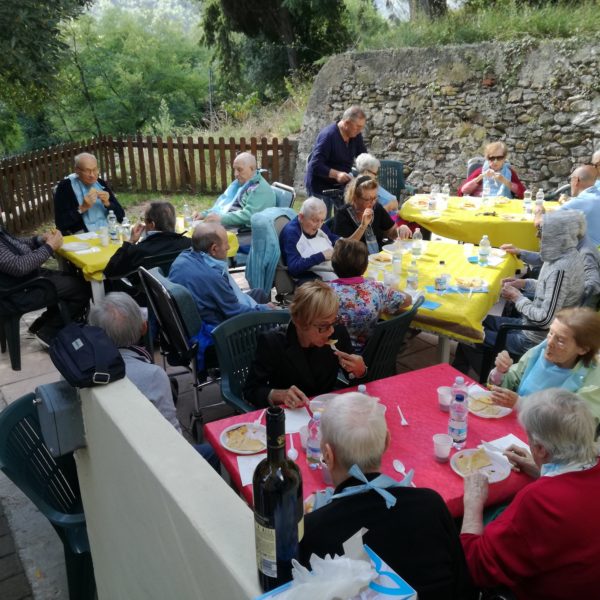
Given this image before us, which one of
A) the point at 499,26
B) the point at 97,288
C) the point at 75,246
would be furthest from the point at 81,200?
the point at 499,26

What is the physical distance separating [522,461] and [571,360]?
0.71 m

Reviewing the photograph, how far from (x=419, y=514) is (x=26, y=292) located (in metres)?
4.30

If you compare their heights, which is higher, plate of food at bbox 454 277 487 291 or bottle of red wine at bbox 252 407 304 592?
bottle of red wine at bbox 252 407 304 592

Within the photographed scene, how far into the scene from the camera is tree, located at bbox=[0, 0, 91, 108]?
25.7ft

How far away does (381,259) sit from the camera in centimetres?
516

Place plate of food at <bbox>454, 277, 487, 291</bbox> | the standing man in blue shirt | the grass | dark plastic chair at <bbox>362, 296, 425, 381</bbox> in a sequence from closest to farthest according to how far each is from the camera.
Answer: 1. dark plastic chair at <bbox>362, 296, 425, 381</bbox>
2. plate of food at <bbox>454, 277, 487, 291</bbox>
3. the standing man in blue shirt
4. the grass

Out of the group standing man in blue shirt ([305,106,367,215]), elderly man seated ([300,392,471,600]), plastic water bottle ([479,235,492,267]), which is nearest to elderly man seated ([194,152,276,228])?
standing man in blue shirt ([305,106,367,215])

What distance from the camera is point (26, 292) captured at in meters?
5.03

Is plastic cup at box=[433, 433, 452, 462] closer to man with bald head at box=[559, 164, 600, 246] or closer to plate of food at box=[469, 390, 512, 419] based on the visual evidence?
plate of food at box=[469, 390, 512, 419]

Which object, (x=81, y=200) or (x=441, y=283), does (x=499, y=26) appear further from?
(x=81, y=200)

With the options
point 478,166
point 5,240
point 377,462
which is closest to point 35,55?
point 5,240

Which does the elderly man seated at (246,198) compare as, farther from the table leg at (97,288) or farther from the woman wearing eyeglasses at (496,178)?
the woman wearing eyeglasses at (496,178)

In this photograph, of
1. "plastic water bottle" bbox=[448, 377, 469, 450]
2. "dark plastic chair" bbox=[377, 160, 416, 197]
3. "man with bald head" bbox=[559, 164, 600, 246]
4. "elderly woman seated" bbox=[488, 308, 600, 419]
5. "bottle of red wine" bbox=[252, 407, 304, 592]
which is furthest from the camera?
"dark plastic chair" bbox=[377, 160, 416, 197]

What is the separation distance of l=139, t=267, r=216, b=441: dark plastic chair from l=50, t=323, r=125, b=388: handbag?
1.49 meters
